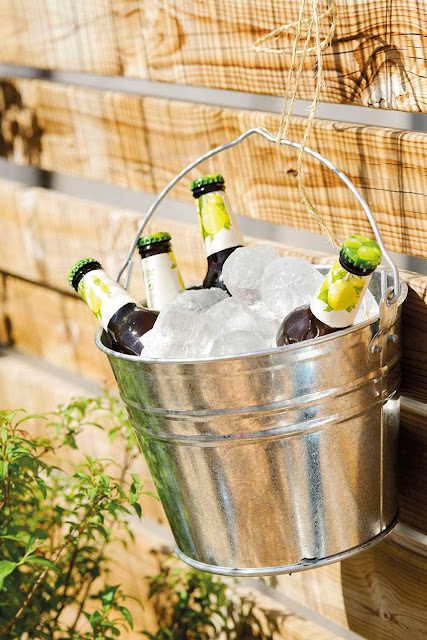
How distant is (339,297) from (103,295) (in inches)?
17.5

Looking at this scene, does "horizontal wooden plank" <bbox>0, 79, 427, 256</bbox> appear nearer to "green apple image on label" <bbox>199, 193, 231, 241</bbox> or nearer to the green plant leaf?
"green apple image on label" <bbox>199, 193, 231, 241</bbox>

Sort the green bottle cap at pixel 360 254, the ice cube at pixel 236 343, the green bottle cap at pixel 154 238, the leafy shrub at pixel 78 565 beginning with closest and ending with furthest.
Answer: the green bottle cap at pixel 360 254 → the ice cube at pixel 236 343 → the green bottle cap at pixel 154 238 → the leafy shrub at pixel 78 565

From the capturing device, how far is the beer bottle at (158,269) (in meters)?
1.38

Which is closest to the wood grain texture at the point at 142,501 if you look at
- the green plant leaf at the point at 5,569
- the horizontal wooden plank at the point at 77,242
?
the horizontal wooden plank at the point at 77,242

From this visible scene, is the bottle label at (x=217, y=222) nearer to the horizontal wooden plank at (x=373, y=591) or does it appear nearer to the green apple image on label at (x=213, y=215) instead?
the green apple image on label at (x=213, y=215)

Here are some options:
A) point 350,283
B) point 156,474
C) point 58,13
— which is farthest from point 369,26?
point 58,13

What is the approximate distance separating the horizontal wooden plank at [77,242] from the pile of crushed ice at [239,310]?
0.83 feet

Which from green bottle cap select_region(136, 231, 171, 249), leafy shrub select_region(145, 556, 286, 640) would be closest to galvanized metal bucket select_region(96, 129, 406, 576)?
green bottle cap select_region(136, 231, 171, 249)

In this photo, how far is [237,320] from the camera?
46.9 inches

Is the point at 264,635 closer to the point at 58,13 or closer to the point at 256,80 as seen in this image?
the point at 256,80

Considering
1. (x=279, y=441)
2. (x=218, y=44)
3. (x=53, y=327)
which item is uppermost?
(x=218, y=44)

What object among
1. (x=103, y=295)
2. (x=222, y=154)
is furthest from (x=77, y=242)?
(x=103, y=295)

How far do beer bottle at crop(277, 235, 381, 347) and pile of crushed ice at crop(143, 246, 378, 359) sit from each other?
5 centimetres

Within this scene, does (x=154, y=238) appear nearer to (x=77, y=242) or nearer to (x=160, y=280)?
(x=160, y=280)
